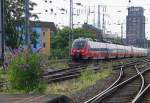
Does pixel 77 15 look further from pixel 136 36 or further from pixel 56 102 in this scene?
pixel 136 36

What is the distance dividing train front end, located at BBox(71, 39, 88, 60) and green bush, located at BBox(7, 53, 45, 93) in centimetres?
3775

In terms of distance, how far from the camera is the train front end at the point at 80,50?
2165 inches

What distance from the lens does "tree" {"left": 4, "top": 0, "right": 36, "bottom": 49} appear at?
65688mm

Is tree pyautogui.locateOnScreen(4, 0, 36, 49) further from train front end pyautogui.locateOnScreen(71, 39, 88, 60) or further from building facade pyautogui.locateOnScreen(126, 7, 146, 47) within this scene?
building facade pyautogui.locateOnScreen(126, 7, 146, 47)

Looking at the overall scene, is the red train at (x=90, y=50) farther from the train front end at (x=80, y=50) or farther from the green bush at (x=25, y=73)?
the green bush at (x=25, y=73)

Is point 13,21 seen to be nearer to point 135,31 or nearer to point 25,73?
point 25,73

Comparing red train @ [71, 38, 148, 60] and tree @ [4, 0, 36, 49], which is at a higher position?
tree @ [4, 0, 36, 49]

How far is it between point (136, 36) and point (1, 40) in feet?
445

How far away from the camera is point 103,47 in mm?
61188

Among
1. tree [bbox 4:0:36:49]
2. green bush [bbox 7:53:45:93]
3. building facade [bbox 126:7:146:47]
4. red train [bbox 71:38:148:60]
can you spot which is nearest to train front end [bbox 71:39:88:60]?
red train [bbox 71:38:148:60]

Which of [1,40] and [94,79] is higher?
[1,40]

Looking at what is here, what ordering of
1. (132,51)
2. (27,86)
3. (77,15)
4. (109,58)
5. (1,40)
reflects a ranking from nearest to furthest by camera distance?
(27,86) < (1,40) < (109,58) < (77,15) < (132,51)

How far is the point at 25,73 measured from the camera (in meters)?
17.0


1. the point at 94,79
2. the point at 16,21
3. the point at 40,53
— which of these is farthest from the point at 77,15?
the point at 40,53
